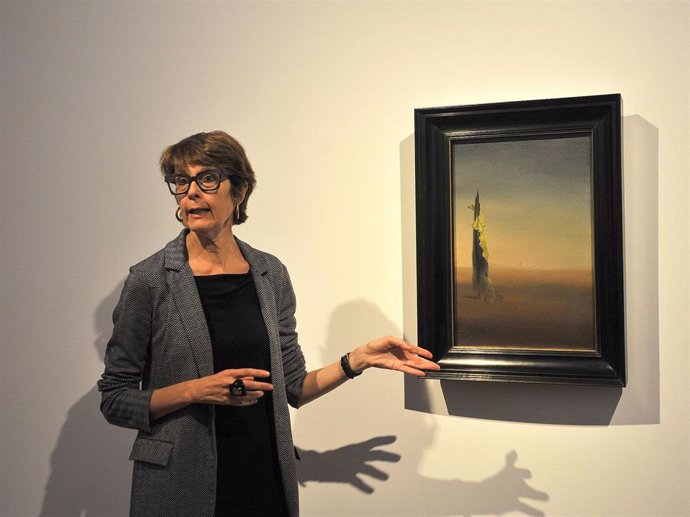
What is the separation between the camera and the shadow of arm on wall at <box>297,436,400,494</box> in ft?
7.23

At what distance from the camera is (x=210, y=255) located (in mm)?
→ 1819

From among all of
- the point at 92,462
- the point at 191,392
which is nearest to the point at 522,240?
the point at 191,392

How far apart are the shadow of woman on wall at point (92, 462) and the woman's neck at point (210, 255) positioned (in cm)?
71

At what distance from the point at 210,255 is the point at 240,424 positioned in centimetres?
41

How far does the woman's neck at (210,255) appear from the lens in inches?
71.2

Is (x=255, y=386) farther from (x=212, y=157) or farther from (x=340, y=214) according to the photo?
(x=340, y=214)

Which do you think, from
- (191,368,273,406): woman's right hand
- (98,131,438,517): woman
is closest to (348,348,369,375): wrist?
(98,131,438,517): woman

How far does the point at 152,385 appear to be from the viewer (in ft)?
5.80

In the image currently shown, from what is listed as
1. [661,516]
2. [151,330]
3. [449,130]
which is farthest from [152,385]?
[661,516]

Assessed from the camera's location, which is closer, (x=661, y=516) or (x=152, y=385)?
(x=152, y=385)

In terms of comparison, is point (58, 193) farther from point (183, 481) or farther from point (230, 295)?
point (183, 481)

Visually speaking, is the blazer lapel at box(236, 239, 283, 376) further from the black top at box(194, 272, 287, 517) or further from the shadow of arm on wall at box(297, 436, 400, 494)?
the shadow of arm on wall at box(297, 436, 400, 494)

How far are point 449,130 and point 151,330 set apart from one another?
3.19 ft

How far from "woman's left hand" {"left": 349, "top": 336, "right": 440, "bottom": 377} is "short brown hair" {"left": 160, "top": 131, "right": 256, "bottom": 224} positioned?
0.51 m
